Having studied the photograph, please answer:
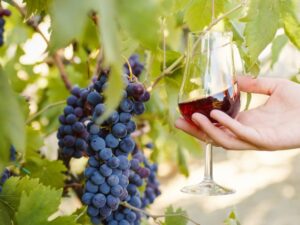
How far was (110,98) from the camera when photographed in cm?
49

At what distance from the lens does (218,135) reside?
4.46 feet

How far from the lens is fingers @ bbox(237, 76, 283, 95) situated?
1521 mm

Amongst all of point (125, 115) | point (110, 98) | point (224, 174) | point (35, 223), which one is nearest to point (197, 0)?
point (125, 115)

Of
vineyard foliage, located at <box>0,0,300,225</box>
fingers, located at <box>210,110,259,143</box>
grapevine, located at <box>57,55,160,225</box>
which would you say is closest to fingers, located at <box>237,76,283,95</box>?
vineyard foliage, located at <box>0,0,300,225</box>

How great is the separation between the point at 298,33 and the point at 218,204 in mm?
3513

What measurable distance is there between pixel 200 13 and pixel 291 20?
0.19 metres

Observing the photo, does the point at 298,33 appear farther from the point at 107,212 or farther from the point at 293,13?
the point at 107,212

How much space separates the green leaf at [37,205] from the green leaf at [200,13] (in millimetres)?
517

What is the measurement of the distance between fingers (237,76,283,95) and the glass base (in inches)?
9.2

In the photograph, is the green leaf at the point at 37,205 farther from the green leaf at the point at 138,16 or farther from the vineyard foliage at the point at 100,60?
the green leaf at the point at 138,16

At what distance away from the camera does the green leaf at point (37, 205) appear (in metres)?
1.04

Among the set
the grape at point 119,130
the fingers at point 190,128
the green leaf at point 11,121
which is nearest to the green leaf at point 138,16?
the green leaf at point 11,121

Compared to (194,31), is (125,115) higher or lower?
lower

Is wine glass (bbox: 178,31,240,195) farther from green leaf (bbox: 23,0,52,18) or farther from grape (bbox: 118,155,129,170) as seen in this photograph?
green leaf (bbox: 23,0,52,18)
